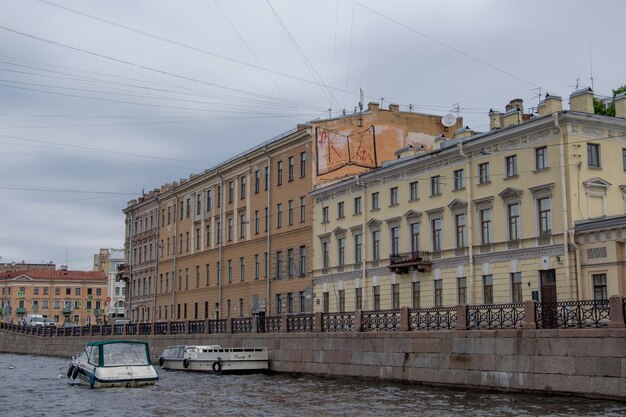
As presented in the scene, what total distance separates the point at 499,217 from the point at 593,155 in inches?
175

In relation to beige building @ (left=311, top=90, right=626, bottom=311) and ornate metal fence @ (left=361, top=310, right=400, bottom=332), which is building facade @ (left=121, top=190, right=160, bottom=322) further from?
ornate metal fence @ (left=361, top=310, right=400, bottom=332)

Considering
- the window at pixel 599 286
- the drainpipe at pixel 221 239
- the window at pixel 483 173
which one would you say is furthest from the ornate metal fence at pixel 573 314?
→ the drainpipe at pixel 221 239

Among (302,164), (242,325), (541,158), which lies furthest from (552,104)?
(242,325)

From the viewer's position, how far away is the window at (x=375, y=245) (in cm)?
4150

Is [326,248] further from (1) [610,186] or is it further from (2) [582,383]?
(2) [582,383]

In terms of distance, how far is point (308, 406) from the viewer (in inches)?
915

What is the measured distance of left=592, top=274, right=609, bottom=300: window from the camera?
29983 mm

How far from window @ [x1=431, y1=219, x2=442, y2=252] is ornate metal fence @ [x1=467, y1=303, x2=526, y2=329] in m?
9.32

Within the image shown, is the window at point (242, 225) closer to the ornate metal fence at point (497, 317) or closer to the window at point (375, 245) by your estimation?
the window at point (375, 245)

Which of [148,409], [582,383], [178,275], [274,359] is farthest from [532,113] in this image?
[178,275]

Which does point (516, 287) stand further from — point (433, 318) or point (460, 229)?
point (433, 318)

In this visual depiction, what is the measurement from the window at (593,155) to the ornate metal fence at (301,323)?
1331 centimetres

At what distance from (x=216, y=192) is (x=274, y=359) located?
962 inches

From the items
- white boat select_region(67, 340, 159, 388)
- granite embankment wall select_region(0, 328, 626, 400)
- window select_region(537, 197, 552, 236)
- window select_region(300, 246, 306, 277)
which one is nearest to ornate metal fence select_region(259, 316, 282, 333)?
granite embankment wall select_region(0, 328, 626, 400)
